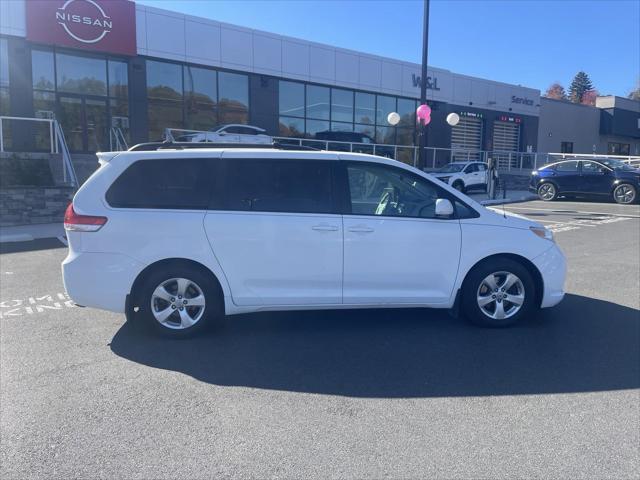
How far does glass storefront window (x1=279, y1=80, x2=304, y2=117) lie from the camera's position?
24.8m

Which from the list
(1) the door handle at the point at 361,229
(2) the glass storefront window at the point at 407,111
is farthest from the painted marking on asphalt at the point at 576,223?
(2) the glass storefront window at the point at 407,111

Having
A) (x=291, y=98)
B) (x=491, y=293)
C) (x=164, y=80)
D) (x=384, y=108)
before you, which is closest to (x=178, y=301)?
(x=491, y=293)

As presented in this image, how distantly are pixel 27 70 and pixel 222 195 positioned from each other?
16.9 meters

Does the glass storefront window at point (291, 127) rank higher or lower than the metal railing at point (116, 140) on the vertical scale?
higher

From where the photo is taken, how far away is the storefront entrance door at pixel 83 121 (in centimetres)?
1906

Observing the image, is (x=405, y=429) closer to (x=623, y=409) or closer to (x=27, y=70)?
(x=623, y=409)

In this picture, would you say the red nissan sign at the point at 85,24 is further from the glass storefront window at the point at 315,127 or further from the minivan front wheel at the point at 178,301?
the minivan front wheel at the point at 178,301

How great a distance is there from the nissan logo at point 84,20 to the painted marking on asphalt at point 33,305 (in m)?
15.3

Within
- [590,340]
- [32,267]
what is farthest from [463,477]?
[32,267]

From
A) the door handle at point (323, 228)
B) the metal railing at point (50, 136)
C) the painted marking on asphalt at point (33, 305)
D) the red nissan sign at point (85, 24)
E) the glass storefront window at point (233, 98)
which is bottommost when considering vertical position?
the painted marking on asphalt at point (33, 305)


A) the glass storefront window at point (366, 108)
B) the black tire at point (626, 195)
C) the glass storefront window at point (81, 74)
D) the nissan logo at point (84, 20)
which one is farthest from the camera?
the glass storefront window at point (366, 108)

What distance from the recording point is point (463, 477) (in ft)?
9.37

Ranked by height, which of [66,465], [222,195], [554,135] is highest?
[554,135]

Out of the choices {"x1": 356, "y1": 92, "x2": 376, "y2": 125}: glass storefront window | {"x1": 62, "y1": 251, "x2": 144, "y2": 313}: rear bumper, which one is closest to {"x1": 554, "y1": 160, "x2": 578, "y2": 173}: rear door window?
{"x1": 356, "y1": 92, "x2": 376, "y2": 125}: glass storefront window
